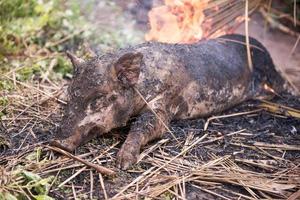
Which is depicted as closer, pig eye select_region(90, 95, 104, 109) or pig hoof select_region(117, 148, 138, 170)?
pig hoof select_region(117, 148, 138, 170)

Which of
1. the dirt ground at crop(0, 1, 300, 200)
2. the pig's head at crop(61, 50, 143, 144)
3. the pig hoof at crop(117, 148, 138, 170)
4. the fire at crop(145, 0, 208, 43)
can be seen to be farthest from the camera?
the fire at crop(145, 0, 208, 43)

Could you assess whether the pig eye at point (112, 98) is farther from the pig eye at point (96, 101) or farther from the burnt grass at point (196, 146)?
the burnt grass at point (196, 146)

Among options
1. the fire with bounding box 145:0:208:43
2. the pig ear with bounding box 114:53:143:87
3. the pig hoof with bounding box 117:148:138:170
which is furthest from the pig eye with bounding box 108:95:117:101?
the fire with bounding box 145:0:208:43

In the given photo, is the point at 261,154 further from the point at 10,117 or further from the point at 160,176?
the point at 10,117

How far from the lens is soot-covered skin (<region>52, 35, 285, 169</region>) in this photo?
2.91m

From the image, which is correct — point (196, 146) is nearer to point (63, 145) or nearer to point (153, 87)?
point (153, 87)

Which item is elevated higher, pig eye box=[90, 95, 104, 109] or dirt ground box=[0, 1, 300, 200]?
pig eye box=[90, 95, 104, 109]

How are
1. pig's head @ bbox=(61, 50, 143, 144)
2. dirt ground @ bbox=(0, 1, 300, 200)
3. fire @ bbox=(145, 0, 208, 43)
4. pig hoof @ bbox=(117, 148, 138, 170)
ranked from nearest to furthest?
dirt ground @ bbox=(0, 1, 300, 200)
pig hoof @ bbox=(117, 148, 138, 170)
pig's head @ bbox=(61, 50, 143, 144)
fire @ bbox=(145, 0, 208, 43)

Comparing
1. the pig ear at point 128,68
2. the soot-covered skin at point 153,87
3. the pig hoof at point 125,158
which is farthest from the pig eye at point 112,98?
the pig hoof at point 125,158

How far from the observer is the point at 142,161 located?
2.90 meters

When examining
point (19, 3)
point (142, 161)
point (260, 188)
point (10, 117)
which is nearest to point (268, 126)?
point (260, 188)

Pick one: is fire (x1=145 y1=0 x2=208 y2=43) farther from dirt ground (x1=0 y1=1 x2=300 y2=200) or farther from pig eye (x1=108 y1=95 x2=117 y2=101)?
pig eye (x1=108 y1=95 x2=117 y2=101)

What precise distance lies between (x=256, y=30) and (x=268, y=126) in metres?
3.38

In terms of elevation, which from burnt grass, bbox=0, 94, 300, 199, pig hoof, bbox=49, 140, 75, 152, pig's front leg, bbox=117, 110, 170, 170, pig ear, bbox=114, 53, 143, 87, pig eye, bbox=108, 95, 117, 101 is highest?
pig ear, bbox=114, 53, 143, 87
